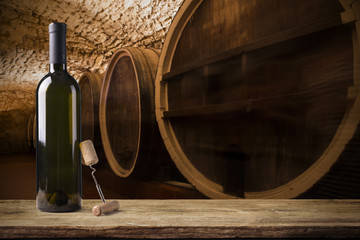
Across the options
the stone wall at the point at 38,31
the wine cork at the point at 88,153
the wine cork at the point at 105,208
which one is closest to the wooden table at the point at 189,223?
the wine cork at the point at 105,208

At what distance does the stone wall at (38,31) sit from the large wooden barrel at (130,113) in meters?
0.13

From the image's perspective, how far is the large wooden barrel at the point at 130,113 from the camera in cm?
131

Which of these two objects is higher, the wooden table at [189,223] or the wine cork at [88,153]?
the wine cork at [88,153]

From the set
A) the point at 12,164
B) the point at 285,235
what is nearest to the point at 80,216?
the point at 285,235

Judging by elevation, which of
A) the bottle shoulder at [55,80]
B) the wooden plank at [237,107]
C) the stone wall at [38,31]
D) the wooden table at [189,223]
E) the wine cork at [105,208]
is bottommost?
the wooden table at [189,223]

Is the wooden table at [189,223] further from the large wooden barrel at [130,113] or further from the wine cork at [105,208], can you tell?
the large wooden barrel at [130,113]

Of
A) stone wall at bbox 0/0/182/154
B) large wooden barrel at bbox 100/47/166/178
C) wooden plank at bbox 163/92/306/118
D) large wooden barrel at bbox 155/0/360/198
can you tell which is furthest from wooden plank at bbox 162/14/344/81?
stone wall at bbox 0/0/182/154

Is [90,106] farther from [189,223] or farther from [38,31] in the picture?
[189,223]

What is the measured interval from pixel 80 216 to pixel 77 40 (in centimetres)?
92

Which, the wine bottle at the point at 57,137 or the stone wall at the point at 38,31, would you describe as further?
the stone wall at the point at 38,31

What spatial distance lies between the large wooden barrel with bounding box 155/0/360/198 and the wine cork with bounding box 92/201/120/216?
1.34 feet

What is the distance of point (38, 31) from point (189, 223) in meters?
1.13

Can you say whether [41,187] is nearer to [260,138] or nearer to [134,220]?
[134,220]

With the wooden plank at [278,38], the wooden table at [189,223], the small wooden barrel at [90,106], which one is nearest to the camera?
the wooden table at [189,223]
